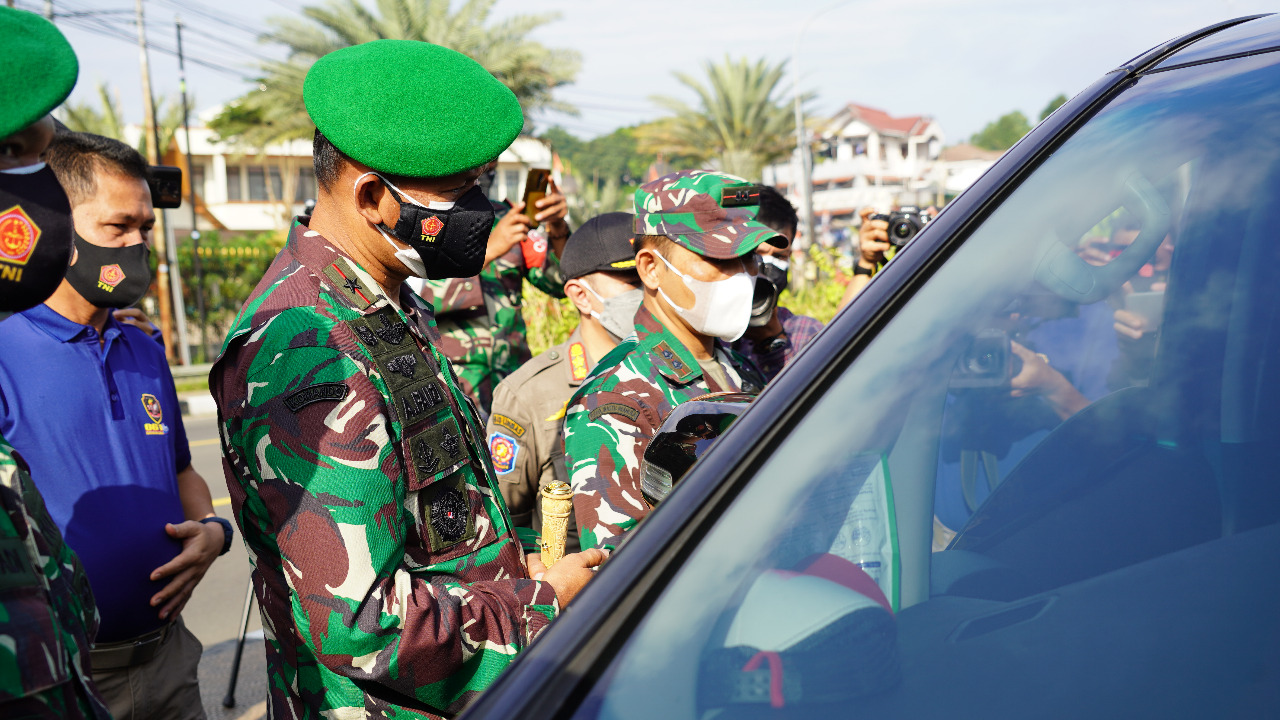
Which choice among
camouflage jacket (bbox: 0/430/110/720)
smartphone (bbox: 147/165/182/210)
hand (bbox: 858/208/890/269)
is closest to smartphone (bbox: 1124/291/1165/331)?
camouflage jacket (bbox: 0/430/110/720)

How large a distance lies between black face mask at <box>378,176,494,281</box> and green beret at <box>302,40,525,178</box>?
9 cm

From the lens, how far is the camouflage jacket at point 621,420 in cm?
219

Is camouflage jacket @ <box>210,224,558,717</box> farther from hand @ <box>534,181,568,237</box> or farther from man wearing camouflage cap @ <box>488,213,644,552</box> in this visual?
hand @ <box>534,181,568,237</box>

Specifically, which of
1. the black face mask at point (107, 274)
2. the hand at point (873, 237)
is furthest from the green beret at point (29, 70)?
the hand at point (873, 237)

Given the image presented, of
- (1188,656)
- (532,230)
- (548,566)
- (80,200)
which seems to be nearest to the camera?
(1188,656)

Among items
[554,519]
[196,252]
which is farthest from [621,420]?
[196,252]

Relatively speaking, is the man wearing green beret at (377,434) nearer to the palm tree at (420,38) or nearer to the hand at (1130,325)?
the hand at (1130,325)

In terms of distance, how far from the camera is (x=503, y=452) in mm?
3150

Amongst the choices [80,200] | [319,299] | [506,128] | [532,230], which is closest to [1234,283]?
[506,128]

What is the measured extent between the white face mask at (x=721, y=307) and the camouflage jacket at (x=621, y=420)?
0.09 metres

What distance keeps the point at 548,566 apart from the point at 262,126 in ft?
65.6

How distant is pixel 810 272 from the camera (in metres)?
10.8

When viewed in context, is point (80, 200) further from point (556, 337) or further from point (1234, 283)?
point (556, 337)

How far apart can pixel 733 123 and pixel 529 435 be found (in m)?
22.7
